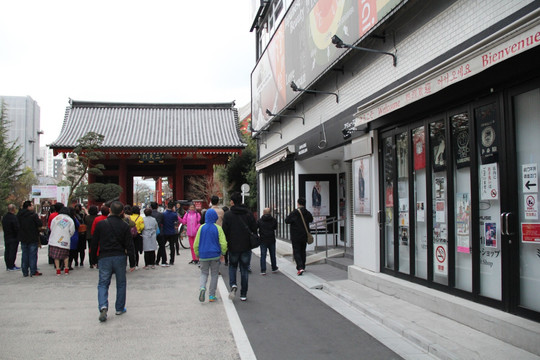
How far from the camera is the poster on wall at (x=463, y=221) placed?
6.18m

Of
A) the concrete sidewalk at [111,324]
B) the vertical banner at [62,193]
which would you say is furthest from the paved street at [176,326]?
the vertical banner at [62,193]

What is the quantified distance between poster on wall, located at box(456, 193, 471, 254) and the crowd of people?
11.3 ft

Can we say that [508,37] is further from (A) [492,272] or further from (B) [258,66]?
(B) [258,66]

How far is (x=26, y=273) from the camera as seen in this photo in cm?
1041

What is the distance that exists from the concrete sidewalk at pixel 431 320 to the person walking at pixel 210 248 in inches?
83.4

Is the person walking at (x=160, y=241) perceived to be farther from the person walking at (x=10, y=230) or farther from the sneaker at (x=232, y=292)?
the sneaker at (x=232, y=292)


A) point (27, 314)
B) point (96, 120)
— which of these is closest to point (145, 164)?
point (96, 120)

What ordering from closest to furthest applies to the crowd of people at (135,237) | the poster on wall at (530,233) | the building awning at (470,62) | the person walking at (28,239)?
the building awning at (470,62)
the poster on wall at (530,233)
the crowd of people at (135,237)
the person walking at (28,239)

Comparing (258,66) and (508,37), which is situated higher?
(258,66)

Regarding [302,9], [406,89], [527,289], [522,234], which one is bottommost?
[527,289]

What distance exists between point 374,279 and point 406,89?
3.76 metres

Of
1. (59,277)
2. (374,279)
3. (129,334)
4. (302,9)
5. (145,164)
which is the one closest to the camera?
(129,334)

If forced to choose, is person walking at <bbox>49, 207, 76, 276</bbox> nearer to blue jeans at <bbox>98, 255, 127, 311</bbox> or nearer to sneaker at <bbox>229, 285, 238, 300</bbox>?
blue jeans at <bbox>98, 255, 127, 311</bbox>

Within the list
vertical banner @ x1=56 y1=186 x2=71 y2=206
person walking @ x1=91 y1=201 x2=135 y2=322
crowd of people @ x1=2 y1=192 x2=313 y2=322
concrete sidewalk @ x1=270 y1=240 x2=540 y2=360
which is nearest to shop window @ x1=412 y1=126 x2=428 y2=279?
concrete sidewalk @ x1=270 y1=240 x2=540 y2=360
